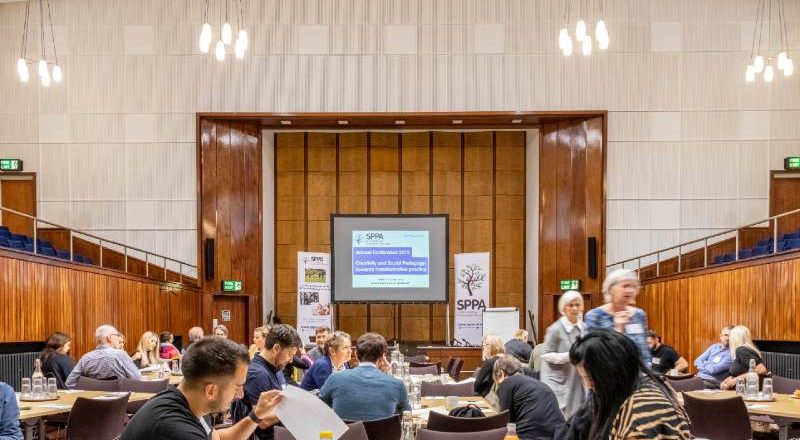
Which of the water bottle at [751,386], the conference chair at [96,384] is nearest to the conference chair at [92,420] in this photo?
the conference chair at [96,384]

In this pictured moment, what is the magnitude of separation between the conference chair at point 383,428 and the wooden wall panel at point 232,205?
12255mm

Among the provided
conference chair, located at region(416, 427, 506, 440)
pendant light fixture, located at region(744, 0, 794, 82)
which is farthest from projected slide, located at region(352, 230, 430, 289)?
conference chair, located at region(416, 427, 506, 440)

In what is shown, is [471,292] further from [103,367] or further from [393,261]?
[103,367]

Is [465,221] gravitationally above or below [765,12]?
below

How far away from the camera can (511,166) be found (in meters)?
19.1

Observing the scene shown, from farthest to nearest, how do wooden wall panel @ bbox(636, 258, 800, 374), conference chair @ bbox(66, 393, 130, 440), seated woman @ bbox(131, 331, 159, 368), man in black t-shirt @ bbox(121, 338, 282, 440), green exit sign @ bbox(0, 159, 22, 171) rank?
green exit sign @ bbox(0, 159, 22, 171)
wooden wall panel @ bbox(636, 258, 800, 374)
seated woman @ bbox(131, 331, 159, 368)
conference chair @ bbox(66, 393, 130, 440)
man in black t-shirt @ bbox(121, 338, 282, 440)

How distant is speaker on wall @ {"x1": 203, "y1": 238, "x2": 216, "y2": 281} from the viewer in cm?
1675

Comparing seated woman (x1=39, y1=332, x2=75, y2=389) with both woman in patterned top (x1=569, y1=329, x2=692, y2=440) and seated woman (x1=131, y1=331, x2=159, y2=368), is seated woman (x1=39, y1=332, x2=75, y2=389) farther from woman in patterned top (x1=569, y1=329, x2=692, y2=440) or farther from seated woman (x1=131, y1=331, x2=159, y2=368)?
woman in patterned top (x1=569, y1=329, x2=692, y2=440)

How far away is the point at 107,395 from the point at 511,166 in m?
12.8

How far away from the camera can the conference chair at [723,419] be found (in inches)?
248

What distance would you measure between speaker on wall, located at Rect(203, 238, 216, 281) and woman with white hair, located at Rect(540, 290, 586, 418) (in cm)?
1166

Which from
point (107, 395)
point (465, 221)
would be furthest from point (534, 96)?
point (107, 395)

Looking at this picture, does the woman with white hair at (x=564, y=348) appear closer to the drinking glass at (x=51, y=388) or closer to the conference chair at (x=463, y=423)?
the conference chair at (x=463, y=423)

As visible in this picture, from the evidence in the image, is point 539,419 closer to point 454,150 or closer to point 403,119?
point 403,119
